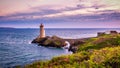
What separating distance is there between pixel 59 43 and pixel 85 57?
53.6 ft

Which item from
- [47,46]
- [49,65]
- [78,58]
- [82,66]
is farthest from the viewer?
[47,46]

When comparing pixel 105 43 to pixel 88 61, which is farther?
pixel 105 43

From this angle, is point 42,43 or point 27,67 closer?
point 27,67

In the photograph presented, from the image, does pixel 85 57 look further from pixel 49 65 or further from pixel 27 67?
pixel 27 67

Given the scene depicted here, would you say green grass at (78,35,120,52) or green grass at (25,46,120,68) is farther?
green grass at (78,35,120,52)

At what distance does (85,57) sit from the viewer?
22.7 ft

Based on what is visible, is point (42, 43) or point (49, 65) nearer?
point (49, 65)

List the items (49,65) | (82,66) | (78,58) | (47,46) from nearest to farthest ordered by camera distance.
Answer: (82,66), (49,65), (78,58), (47,46)

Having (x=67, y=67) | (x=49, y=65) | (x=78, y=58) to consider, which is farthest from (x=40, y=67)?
(x=78, y=58)

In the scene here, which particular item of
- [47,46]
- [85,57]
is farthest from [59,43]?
[85,57]

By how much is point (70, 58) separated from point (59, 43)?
16.4 meters

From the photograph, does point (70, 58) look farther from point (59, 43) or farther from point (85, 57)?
point (59, 43)

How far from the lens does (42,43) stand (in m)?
24.6

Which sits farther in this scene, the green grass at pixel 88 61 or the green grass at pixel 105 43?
the green grass at pixel 105 43
